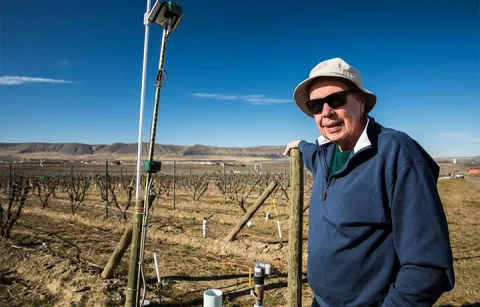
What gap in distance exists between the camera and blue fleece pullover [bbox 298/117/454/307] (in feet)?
3.65

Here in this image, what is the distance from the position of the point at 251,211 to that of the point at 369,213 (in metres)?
4.95

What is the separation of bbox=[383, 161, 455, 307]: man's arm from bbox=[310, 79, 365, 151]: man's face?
16.2 inches

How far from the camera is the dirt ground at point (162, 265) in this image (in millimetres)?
4281

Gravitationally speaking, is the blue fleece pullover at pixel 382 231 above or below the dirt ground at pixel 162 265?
above

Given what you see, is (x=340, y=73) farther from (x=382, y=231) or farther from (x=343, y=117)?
(x=382, y=231)

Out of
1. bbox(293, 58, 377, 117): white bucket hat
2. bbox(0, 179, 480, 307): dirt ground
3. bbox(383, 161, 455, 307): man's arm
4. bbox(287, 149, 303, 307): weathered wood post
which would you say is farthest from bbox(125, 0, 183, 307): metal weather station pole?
bbox(383, 161, 455, 307): man's arm

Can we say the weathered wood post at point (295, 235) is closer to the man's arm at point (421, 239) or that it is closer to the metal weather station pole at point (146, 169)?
the metal weather station pole at point (146, 169)

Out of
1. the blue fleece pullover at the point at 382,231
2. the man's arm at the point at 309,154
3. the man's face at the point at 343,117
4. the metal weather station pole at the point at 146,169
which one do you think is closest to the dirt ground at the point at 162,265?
the metal weather station pole at the point at 146,169

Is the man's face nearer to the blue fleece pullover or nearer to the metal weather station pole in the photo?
the blue fleece pullover

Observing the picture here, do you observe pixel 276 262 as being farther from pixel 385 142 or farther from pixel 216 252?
pixel 385 142

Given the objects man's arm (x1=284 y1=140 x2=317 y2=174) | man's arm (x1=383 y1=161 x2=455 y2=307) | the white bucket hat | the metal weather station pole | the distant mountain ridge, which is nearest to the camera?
man's arm (x1=383 y1=161 x2=455 y2=307)

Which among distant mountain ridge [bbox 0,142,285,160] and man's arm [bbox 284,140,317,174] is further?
distant mountain ridge [bbox 0,142,285,160]

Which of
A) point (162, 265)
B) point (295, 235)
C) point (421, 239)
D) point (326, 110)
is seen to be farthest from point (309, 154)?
point (162, 265)

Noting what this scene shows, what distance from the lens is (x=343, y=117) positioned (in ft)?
5.04
